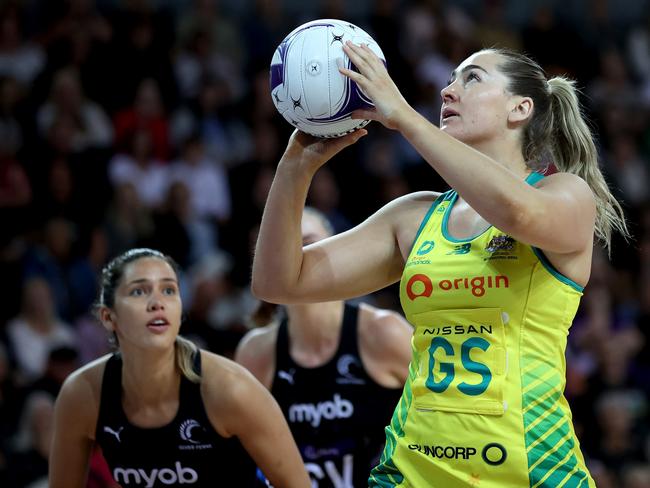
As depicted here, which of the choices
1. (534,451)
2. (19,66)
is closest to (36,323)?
(19,66)

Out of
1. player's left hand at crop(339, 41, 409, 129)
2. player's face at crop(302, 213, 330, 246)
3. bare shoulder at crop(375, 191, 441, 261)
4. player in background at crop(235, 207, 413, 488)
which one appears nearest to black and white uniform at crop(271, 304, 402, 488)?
player in background at crop(235, 207, 413, 488)

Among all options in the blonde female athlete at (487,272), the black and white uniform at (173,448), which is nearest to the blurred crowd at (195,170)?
the black and white uniform at (173,448)

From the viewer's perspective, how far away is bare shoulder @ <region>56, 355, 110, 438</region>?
4.20 meters

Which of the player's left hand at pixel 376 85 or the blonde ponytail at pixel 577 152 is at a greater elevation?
the player's left hand at pixel 376 85

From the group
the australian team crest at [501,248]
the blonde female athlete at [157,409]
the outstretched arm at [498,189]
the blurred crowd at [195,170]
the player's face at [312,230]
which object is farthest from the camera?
the blurred crowd at [195,170]

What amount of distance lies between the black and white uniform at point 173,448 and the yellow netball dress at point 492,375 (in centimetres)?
130

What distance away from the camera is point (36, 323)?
292 inches

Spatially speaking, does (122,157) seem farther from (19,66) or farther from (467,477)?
(467,477)

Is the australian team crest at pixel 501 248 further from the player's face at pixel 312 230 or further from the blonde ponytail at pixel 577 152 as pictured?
the player's face at pixel 312 230

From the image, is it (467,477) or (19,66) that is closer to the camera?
(467,477)

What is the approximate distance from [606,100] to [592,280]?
2.74m

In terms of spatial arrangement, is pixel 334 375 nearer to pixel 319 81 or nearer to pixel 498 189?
pixel 319 81

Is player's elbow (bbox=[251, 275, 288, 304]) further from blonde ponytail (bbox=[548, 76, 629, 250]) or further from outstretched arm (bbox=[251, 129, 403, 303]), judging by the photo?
blonde ponytail (bbox=[548, 76, 629, 250])

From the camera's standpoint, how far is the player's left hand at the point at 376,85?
113 inches
